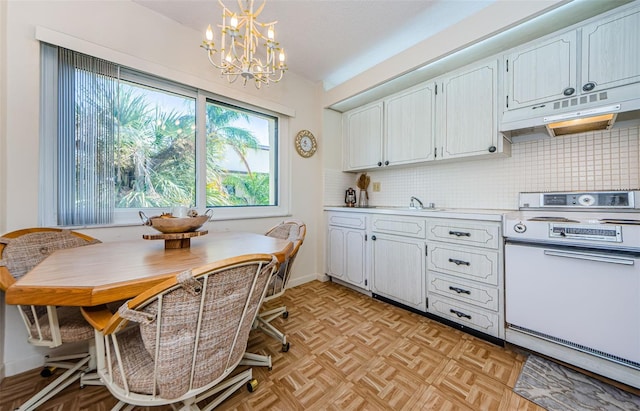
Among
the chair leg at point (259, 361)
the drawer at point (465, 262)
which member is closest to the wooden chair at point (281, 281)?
the chair leg at point (259, 361)

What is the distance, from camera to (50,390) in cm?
129

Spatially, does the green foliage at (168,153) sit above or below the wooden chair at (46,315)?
above

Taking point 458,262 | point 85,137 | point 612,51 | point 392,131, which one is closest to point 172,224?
point 85,137

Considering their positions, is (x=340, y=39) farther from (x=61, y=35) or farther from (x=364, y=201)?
(x=61, y=35)

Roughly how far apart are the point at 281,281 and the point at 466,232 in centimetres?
155

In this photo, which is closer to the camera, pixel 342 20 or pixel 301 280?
pixel 342 20

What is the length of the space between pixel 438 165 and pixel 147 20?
3119 mm

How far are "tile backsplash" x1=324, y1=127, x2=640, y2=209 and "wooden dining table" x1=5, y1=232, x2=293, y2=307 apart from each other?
6.60 feet

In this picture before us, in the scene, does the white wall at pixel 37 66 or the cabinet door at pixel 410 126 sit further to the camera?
the cabinet door at pixel 410 126

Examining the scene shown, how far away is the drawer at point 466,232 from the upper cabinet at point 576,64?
943mm

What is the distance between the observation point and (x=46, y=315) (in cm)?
126

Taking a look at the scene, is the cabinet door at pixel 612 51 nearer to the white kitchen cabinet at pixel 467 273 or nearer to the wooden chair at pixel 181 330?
the white kitchen cabinet at pixel 467 273

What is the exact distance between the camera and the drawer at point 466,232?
5.84 feet

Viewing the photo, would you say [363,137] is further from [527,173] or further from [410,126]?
[527,173]
